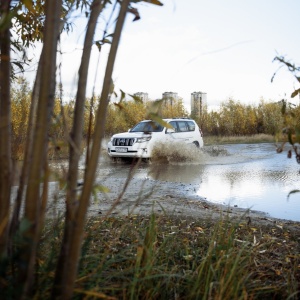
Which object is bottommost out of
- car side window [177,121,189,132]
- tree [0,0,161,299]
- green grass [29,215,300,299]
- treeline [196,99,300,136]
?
green grass [29,215,300,299]

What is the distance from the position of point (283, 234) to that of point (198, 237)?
0.99 meters

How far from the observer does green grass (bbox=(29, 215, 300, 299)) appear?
6.07 feet

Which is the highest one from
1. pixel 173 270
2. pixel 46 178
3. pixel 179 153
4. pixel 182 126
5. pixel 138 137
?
pixel 182 126

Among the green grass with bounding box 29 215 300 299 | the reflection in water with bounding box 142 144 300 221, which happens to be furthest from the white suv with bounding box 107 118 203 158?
the green grass with bounding box 29 215 300 299

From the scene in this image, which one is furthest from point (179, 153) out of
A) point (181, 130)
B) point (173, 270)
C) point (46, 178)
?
point (46, 178)

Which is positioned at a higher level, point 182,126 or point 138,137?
point 182,126

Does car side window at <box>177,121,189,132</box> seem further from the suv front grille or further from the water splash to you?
the suv front grille

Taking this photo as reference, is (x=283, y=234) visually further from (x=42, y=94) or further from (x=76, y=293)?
(x=42, y=94)

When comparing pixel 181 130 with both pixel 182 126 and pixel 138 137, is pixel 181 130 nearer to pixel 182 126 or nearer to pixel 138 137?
pixel 182 126

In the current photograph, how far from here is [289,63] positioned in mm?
2197

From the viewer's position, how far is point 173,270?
88.0 inches

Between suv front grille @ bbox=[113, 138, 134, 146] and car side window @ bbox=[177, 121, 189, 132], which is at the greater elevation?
car side window @ bbox=[177, 121, 189, 132]

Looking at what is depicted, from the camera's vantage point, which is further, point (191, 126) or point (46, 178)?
point (191, 126)

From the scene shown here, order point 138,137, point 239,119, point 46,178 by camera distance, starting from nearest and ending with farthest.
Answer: point 46,178, point 138,137, point 239,119
